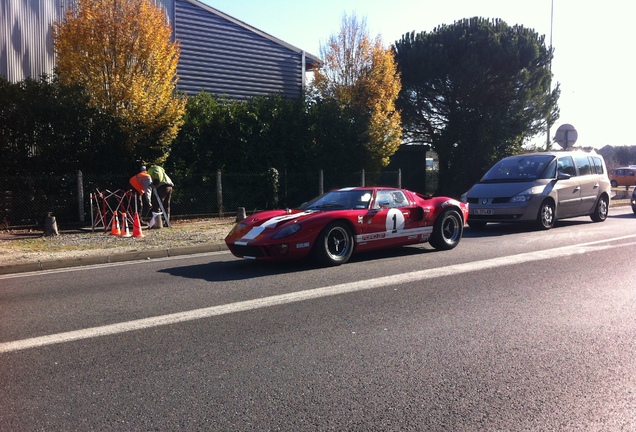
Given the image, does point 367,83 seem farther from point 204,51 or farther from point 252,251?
point 252,251

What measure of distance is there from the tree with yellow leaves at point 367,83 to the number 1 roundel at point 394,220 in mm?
12778

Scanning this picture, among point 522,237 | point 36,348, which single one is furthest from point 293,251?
point 522,237

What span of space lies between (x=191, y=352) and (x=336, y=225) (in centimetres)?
434

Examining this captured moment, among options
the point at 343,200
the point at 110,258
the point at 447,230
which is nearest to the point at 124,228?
the point at 110,258

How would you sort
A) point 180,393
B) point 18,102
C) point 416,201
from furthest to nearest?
point 18,102 → point 416,201 → point 180,393

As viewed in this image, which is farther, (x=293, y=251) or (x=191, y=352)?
(x=293, y=251)

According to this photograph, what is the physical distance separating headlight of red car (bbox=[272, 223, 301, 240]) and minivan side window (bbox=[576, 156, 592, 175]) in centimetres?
980

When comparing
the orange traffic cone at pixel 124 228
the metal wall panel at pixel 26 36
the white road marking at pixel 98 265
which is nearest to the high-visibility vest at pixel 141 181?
the orange traffic cone at pixel 124 228

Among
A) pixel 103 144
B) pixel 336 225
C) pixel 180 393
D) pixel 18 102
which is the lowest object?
pixel 180 393

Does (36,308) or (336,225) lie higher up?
(336,225)

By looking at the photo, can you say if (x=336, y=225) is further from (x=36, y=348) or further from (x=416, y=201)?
(x=36, y=348)

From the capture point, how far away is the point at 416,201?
10.3 meters

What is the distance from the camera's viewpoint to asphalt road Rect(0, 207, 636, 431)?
3.74 meters

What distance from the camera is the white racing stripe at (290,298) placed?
5.40 m
